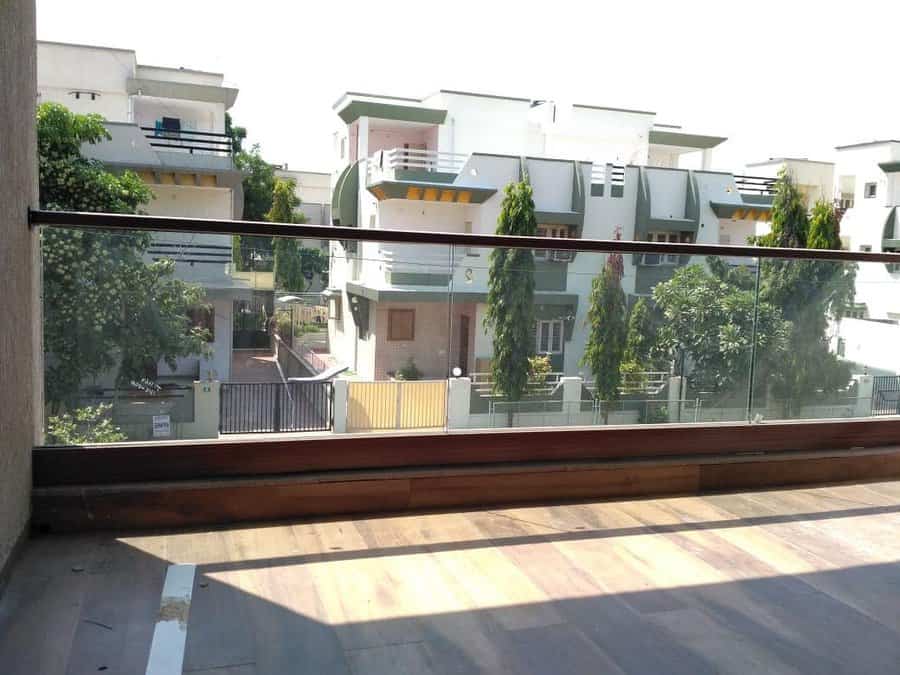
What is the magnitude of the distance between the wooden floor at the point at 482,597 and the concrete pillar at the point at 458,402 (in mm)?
323

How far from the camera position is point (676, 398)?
3.11 meters

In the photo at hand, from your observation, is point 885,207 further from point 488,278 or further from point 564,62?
point 488,278

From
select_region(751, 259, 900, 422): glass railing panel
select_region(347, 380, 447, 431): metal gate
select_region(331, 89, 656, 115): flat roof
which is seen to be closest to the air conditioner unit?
select_region(347, 380, 447, 431): metal gate

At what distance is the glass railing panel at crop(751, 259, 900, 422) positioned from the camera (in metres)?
3.23

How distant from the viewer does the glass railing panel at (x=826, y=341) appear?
10.6 ft

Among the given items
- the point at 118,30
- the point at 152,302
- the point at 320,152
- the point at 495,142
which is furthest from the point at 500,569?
the point at 320,152

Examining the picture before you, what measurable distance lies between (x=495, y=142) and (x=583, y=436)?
21809 mm

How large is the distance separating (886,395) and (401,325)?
220cm

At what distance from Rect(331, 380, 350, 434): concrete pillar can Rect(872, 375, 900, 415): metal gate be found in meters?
2.29

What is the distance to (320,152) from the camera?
1623 inches

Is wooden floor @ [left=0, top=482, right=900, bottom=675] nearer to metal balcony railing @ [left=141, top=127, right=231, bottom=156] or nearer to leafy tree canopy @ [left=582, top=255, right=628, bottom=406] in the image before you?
leafy tree canopy @ [left=582, top=255, right=628, bottom=406]

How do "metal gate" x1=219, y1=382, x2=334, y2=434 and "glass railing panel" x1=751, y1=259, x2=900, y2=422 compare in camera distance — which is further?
"glass railing panel" x1=751, y1=259, x2=900, y2=422

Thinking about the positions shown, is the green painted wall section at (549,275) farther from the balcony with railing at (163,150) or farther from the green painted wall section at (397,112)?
the green painted wall section at (397,112)

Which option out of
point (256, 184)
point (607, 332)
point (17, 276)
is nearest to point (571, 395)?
point (607, 332)
